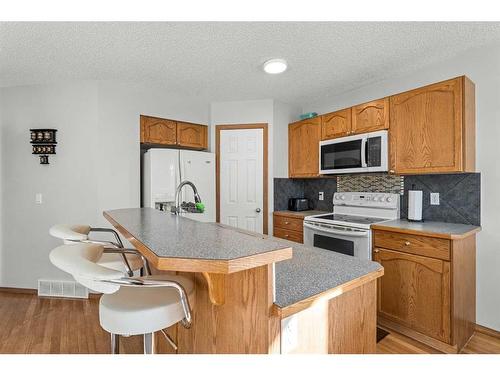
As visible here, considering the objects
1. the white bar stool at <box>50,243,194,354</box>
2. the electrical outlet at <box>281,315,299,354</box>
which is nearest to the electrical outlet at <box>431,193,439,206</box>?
the electrical outlet at <box>281,315,299,354</box>

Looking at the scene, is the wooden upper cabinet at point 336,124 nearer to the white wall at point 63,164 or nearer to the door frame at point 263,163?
the door frame at point 263,163

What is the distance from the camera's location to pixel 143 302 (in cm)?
110

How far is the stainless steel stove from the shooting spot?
2408 mm

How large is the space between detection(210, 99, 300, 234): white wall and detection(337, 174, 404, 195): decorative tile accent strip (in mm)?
762

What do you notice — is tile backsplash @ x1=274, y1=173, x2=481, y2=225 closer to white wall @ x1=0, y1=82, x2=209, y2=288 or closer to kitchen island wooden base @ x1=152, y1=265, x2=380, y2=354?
kitchen island wooden base @ x1=152, y1=265, x2=380, y2=354

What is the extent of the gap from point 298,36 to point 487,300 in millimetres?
2515

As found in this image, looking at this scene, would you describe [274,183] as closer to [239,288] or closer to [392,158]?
[392,158]

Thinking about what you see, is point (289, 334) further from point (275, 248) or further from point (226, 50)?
point (226, 50)

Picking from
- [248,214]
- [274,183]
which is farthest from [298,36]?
[248,214]

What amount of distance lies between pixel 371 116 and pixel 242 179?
5.42 ft

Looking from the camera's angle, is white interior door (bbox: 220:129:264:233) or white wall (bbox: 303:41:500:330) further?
white interior door (bbox: 220:129:264:233)

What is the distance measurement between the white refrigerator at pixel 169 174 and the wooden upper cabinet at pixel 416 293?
6.59ft

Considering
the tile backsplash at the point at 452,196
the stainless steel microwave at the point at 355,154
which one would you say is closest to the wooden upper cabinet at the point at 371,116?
the stainless steel microwave at the point at 355,154

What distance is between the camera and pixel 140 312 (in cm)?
103
